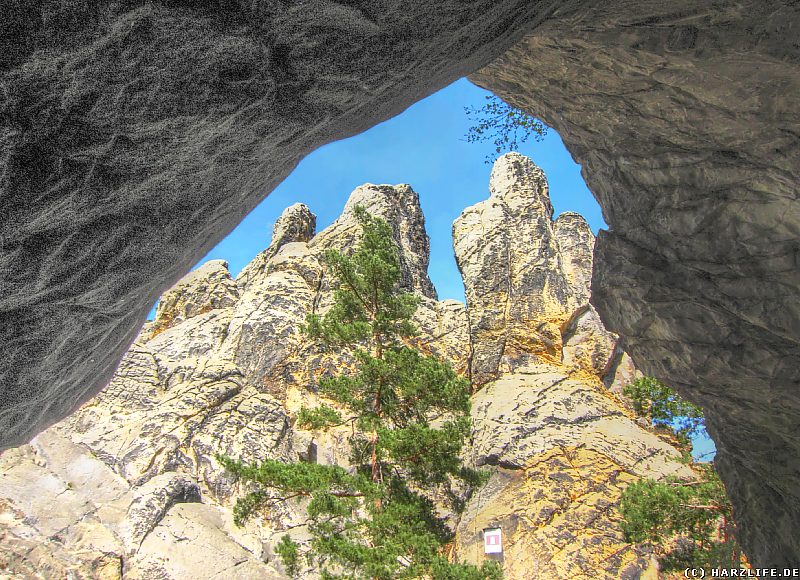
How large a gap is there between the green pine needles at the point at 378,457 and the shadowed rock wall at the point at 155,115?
853cm

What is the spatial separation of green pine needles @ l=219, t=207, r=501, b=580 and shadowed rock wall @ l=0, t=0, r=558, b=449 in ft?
28.0

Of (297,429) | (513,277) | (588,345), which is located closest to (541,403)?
(588,345)

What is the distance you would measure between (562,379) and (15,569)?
1772cm

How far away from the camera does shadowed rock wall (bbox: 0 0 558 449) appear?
2203mm

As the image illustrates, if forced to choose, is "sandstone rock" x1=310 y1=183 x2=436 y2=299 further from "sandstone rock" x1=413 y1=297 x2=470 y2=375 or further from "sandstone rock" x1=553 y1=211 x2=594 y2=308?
"sandstone rock" x1=553 y1=211 x2=594 y2=308

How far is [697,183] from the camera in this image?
5.70 metres

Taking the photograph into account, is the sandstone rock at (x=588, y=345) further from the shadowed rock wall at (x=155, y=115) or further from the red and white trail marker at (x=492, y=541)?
the shadowed rock wall at (x=155, y=115)

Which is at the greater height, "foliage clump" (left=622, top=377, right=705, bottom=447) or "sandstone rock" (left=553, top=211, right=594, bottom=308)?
"sandstone rock" (left=553, top=211, right=594, bottom=308)

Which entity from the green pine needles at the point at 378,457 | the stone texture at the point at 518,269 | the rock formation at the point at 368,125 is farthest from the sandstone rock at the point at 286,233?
the rock formation at the point at 368,125

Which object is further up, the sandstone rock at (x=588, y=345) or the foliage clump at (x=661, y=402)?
the sandstone rock at (x=588, y=345)

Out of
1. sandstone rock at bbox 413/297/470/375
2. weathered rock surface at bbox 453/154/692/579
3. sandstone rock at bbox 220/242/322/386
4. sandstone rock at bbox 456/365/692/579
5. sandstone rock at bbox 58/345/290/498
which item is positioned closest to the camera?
sandstone rock at bbox 456/365/692/579

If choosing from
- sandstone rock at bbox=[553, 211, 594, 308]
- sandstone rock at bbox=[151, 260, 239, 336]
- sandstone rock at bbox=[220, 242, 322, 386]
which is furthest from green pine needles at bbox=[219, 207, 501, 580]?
sandstone rock at bbox=[553, 211, 594, 308]

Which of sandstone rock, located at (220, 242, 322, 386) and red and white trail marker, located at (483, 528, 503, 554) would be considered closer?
red and white trail marker, located at (483, 528, 503, 554)

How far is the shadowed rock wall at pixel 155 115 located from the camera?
2.20m
